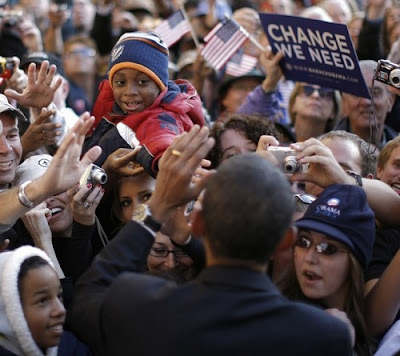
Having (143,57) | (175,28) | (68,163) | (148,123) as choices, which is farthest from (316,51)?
(68,163)

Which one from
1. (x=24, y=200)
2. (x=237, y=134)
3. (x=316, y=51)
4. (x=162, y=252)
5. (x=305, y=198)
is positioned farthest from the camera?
(x=316, y=51)

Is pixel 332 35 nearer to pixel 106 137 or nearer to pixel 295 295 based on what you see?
pixel 106 137

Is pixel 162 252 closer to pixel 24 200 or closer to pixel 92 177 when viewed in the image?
pixel 92 177

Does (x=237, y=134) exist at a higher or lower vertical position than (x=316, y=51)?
lower

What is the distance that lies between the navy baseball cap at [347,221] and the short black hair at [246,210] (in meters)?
0.79

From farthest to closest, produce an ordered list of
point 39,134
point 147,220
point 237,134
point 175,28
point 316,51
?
1. point 175,28
2. point 316,51
3. point 237,134
4. point 39,134
5. point 147,220

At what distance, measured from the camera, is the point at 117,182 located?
4.30 m

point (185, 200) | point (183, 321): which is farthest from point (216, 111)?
point (183, 321)

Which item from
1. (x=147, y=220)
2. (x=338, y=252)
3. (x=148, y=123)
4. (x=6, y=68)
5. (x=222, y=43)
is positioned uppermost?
(x=147, y=220)

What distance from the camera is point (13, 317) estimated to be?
317 centimetres

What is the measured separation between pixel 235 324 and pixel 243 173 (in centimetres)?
45

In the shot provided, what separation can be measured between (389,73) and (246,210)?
201cm

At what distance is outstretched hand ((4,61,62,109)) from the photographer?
187 inches

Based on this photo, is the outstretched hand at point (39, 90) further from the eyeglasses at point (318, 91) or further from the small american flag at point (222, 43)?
the eyeglasses at point (318, 91)
